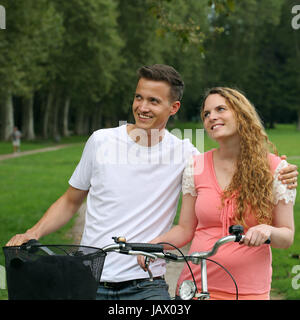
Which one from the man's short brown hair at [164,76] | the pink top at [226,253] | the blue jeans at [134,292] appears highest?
the man's short brown hair at [164,76]

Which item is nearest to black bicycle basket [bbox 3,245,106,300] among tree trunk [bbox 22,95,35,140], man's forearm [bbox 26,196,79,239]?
man's forearm [bbox 26,196,79,239]

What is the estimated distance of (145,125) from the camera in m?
3.42

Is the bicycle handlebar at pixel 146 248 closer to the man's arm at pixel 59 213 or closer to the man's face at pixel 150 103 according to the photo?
the man's arm at pixel 59 213

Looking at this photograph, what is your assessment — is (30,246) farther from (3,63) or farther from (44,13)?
(44,13)

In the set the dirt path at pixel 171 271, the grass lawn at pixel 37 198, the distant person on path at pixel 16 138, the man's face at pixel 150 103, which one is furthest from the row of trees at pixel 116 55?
the man's face at pixel 150 103

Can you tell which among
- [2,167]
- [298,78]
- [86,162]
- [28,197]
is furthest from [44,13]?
[298,78]

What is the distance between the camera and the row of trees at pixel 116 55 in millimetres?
30203

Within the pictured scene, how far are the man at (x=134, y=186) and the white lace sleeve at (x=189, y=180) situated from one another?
0.10 metres

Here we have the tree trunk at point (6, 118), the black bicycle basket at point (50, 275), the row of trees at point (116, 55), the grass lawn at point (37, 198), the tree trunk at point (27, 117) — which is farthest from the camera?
the tree trunk at point (27, 117)

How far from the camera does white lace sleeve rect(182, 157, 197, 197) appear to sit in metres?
3.29

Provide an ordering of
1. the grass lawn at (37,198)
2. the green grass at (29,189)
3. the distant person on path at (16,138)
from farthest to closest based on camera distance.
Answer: the distant person on path at (16,138) → the green grass at (29,189) → the grass lawn at (37,198)

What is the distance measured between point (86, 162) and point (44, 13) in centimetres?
2955

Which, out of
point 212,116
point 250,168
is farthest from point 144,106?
point 250,168

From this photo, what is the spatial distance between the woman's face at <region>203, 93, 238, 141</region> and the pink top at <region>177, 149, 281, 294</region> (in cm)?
27
